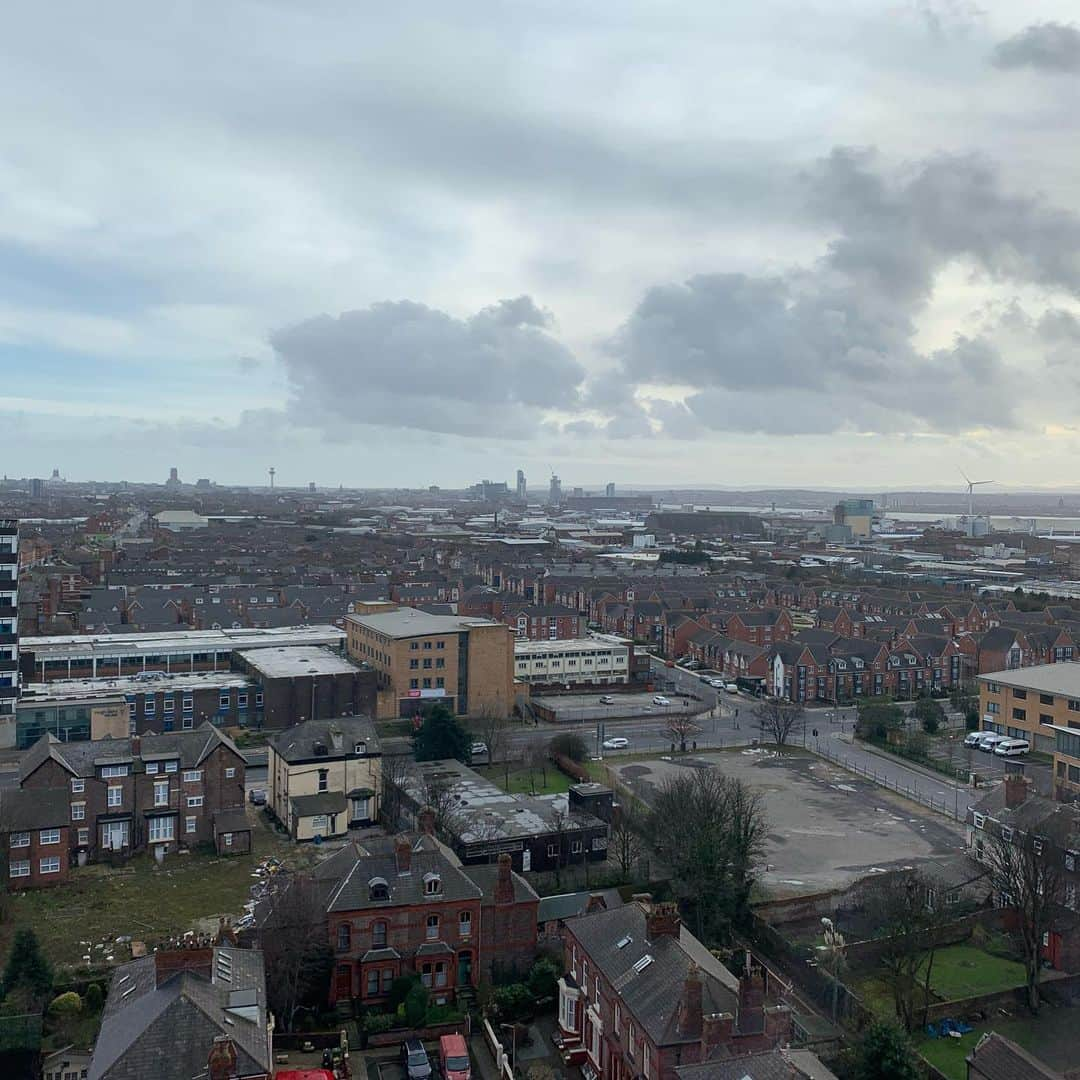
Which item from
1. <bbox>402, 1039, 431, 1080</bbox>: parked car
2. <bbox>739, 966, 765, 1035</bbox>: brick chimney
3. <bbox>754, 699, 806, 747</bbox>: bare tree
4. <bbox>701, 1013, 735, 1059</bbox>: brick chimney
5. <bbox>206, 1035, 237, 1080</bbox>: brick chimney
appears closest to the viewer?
<bbox>206, 1035, 237, 1080</bbox>: brick chimney

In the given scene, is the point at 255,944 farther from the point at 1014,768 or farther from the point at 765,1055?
the point at 1014,768

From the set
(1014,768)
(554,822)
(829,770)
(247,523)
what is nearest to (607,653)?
(829,770)

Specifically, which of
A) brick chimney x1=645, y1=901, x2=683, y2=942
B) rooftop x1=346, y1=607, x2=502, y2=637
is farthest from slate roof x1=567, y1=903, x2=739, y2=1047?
rooftop x1=346, y1=607, x2=502, y2=637

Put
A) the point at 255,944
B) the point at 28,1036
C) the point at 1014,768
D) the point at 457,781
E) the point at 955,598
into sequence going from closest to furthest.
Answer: the point at 28,1036 < the point at 255,944 < the point at 457,781 < the point at 1014,768 < the point at 955,598

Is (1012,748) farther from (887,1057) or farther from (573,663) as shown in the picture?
(887,1057)

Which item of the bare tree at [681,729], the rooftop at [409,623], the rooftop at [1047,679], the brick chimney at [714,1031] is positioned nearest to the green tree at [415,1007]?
the brick chimney at [714,1031]

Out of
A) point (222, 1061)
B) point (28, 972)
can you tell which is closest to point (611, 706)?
point (28, 972)

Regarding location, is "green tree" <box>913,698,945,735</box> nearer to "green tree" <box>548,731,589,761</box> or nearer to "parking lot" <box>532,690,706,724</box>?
"parking lot" <box>532,690,706,724</box>
